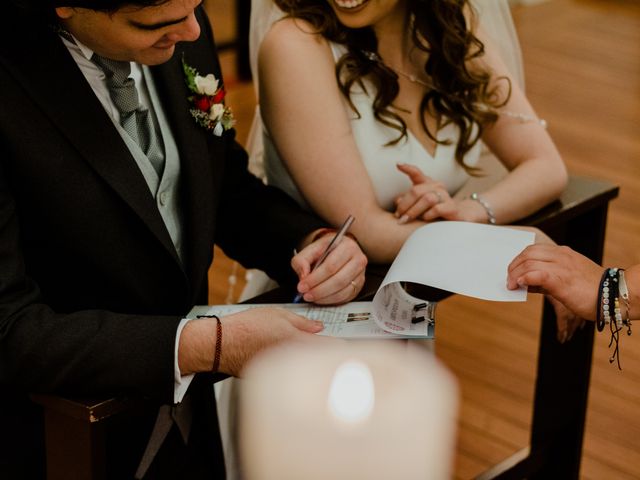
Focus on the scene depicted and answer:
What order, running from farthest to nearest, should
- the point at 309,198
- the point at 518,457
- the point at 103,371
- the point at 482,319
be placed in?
the point at 482,319 → the point at 518,457 → the point at 309,198 → the point at 103,371

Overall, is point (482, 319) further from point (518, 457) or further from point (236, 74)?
point (236, 74)

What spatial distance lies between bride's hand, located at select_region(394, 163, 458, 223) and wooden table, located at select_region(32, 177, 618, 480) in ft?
0.55

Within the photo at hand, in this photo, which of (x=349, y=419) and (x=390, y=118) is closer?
(x=349, y=419)

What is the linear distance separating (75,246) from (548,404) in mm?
1519

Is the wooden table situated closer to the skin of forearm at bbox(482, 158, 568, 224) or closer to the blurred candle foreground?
the skin of forearm at bbox(482, 158, 568, 224)

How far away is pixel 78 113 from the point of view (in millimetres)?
1494

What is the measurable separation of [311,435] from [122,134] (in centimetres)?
114

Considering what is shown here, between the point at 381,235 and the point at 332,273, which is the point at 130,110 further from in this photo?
the point at 381,235

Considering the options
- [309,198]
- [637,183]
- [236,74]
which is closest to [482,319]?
[637,183]

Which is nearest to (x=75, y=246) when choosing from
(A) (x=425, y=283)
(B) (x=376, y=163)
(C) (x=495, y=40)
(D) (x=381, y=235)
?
(A) (x=425, y=283)

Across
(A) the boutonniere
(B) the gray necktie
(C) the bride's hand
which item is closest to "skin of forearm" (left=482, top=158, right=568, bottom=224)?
(C) the bride's hand

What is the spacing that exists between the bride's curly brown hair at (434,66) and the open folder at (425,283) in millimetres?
502

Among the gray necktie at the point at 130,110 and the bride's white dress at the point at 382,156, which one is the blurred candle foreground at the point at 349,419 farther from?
the bride's white dress at the point at 382,156

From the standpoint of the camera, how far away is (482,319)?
3.62m
